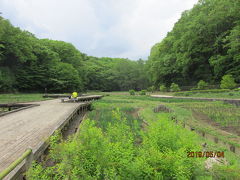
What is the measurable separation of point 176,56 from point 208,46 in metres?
6.58

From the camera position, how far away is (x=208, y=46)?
29.5 meters

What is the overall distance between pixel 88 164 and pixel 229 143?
4047 mm

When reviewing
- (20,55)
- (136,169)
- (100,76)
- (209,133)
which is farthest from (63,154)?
(100,76)

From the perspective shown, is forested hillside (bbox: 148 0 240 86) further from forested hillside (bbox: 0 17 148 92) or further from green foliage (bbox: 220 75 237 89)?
forested hillside (bbox: 0 17 148 92)

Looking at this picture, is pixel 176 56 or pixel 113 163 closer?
pixel 113 163

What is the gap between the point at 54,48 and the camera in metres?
43.4

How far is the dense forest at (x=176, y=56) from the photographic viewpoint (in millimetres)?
25109

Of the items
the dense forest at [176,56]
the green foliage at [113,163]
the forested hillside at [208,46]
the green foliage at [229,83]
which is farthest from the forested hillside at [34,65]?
the green foliage at [229,83]

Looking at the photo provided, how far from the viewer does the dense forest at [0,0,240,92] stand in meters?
25.1

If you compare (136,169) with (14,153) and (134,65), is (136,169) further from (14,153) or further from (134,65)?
(134,65)

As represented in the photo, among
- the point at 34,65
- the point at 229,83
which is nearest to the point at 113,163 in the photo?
the point at 229,83

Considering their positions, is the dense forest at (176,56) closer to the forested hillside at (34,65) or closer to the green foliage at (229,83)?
the forested hillside at (34,65)

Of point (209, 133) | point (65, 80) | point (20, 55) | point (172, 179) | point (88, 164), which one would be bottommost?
point (209, 133)

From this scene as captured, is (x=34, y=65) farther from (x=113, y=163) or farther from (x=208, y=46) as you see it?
(x=113, y=163)
